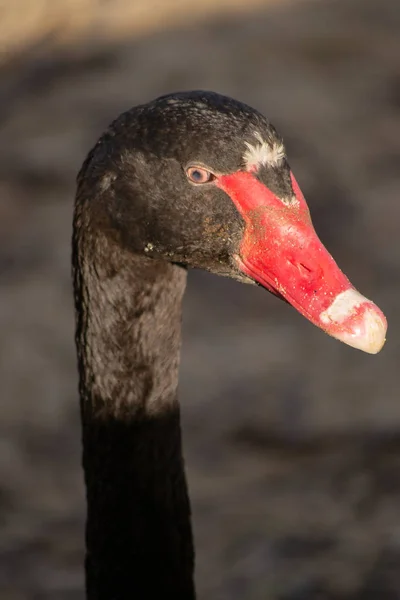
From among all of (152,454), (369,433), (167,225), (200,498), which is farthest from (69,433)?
(167,225)

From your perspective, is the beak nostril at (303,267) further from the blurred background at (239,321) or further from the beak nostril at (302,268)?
the blurred background at (239,321)

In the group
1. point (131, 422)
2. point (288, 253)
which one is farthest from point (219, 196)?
point (131, 422)

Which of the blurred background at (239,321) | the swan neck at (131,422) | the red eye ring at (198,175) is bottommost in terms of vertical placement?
the swan neck at (131,422)

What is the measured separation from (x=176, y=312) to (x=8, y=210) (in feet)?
9.95

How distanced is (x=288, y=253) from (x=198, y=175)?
29 cm

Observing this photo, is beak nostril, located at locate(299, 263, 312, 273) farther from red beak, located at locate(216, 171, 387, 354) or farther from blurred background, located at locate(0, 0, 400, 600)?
blurred background, located at locate(0, 0, 400, 600)

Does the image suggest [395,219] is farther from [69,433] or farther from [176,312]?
[176,312]

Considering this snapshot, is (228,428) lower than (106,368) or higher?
higher

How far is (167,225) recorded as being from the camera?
9.87 ft

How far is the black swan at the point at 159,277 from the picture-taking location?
2.89 m

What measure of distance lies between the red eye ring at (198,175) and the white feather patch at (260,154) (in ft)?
0.32

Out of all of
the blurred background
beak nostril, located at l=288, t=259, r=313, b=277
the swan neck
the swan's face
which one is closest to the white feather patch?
the swan's face

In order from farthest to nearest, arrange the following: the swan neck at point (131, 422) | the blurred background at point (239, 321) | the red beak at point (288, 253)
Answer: the blurred background at point (239, 321), the swan neck at point (131, 422), the red beak at point (288, 253)

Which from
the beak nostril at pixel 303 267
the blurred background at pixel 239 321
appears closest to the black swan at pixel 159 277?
the beak nostril at pixel 303 267
